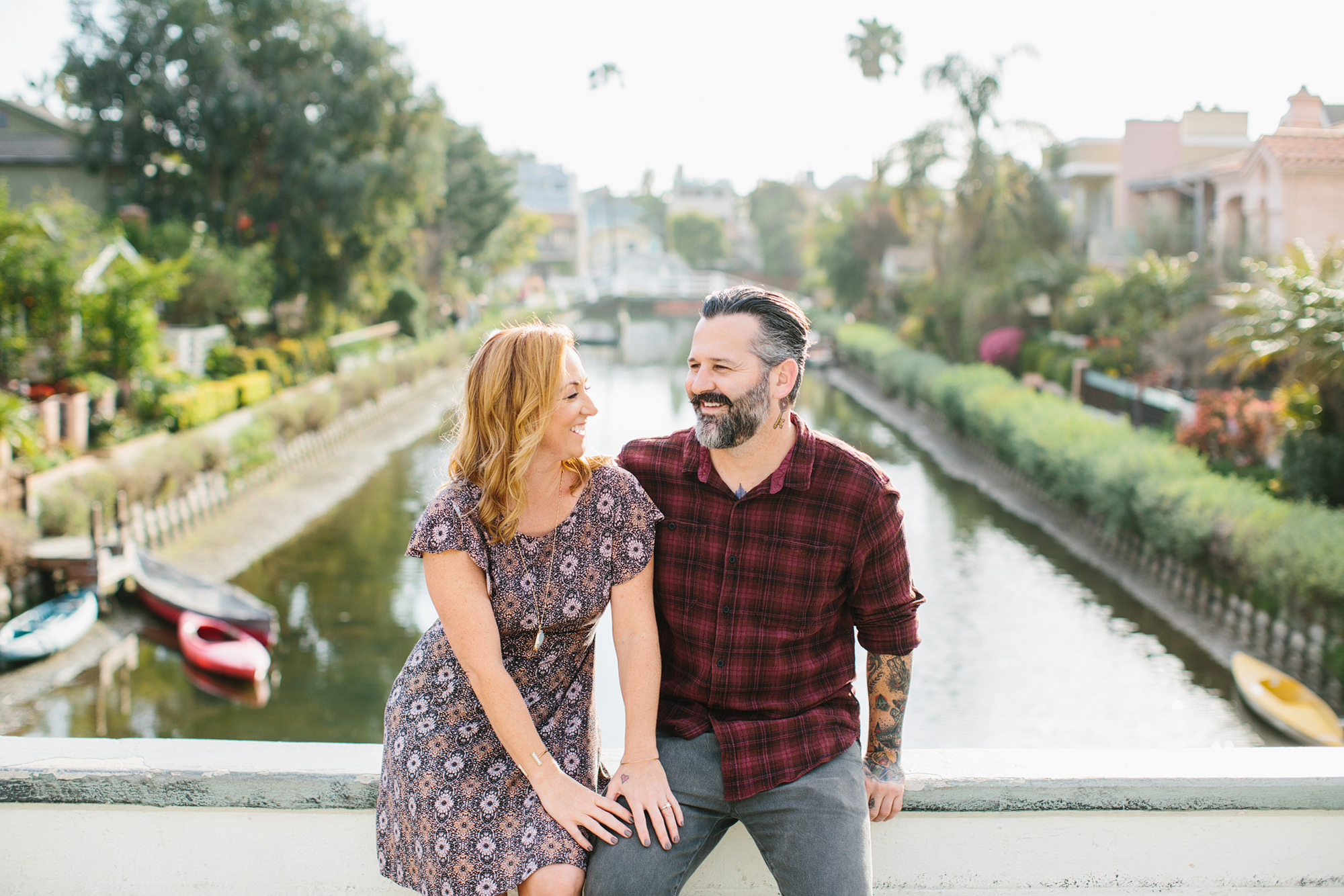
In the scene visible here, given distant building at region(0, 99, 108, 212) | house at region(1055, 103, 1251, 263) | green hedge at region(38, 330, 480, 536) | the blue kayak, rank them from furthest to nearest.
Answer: house at region(1055, 103, 1251, 263), distant building at region(0, 99, 108, 212), green hedge at region(38, 330, 480, 536), the blue kayak

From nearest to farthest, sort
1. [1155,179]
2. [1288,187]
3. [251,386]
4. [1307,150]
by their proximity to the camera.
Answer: [1307,150] → [1288,187] → [251,386] → [1155,179]

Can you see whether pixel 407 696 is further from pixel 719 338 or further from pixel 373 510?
pixel 373 510

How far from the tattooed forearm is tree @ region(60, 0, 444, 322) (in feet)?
70.6

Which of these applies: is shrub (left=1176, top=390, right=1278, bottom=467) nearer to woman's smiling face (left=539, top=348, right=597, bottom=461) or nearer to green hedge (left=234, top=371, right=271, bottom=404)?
woman's smiling face (left=539, top=348, right=597, bottom=461)

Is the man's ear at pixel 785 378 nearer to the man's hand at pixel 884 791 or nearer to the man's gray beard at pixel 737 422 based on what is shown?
the man's gray beard at pixel 737 422

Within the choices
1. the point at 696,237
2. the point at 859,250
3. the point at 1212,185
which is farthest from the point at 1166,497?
the point at 696,237

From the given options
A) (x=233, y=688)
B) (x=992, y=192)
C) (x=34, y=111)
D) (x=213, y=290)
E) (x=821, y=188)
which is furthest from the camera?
(x=821, y=188)

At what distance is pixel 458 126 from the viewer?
36562 millimetres

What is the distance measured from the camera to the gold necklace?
2.03 metres

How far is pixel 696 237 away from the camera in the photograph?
2623 inches

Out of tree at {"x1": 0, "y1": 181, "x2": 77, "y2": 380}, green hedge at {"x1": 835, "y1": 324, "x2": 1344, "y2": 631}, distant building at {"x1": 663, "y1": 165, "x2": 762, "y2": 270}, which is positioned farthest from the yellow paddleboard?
distant building at {"x1": 663, "y1": 165, "x2": 762, "y2": 270}

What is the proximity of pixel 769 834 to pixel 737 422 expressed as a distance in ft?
2.49

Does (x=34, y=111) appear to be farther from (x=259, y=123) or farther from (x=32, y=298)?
(x=32, y=298)

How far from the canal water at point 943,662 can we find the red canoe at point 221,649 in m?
0.21
